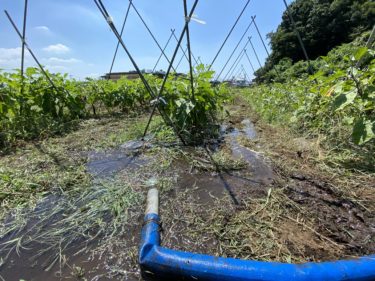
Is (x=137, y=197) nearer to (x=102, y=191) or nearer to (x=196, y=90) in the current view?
(x=102, y=191)

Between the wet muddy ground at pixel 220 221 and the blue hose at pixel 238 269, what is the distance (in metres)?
0.18

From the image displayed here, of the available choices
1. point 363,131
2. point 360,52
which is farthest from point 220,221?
point 360,52

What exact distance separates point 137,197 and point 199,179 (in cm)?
70

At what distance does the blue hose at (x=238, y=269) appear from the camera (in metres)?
1.09

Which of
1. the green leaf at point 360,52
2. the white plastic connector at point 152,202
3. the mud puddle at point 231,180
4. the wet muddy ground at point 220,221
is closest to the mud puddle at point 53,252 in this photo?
the wet muddy ground at point 220,221

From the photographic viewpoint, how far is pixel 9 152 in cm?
341

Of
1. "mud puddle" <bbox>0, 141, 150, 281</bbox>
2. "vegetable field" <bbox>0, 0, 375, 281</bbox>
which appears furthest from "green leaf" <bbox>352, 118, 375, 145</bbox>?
"mud puddle" <bbox>0, 141, 150, 281</bbox>

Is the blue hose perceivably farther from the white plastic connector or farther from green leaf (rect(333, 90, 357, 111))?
green leaf (rect(333, 90, 357, 111))

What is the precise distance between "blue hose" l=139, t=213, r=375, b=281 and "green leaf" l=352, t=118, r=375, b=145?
1.29 metres

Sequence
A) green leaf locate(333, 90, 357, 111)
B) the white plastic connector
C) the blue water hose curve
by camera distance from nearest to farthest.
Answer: the blue water hose curve
the white plastic connector
green leaf locate(333, 90, 357, 111)

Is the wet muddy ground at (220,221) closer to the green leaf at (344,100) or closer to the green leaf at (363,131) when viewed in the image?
the green leaf at (363,131)

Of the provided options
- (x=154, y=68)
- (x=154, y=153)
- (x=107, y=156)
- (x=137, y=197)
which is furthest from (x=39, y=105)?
(x=154, y=68)

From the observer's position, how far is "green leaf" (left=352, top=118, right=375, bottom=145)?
2.08 meters

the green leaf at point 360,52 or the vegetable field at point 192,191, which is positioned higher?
the green leaf at point 360,52
